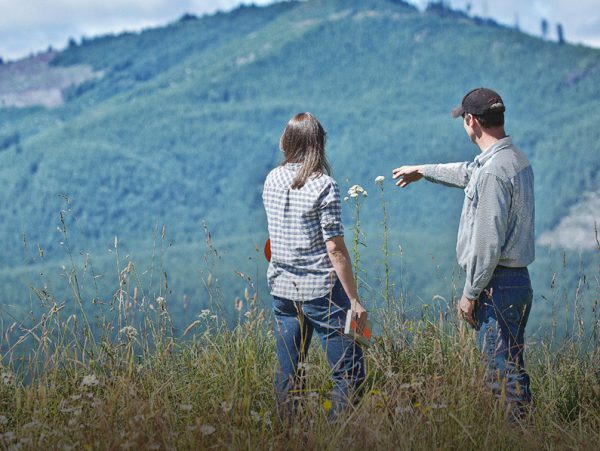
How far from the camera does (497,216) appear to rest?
11.6 ft

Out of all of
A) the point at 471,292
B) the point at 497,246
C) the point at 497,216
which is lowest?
the point at 471,292

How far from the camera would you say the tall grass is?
320 centimetres

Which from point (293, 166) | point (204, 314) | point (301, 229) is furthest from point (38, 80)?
point (301, 229)

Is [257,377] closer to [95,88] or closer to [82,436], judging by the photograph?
[82,436]

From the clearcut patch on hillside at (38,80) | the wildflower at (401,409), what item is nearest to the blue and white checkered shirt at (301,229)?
the wildflower at (401,409)

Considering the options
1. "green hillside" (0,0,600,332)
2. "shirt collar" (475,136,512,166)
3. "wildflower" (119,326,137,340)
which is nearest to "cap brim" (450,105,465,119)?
"shirt collar" (475,136,512,166)

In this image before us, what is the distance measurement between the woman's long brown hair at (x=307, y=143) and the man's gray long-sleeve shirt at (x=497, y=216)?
616 mm

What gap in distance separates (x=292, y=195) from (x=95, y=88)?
492ft

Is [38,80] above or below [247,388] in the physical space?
above

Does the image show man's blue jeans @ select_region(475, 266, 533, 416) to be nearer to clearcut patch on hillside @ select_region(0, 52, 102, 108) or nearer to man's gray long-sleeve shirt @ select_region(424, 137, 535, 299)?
man's gray long-sleeve shirt @ select_region(424, 137, 535, 299)

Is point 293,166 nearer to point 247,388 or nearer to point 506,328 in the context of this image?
point 247,388

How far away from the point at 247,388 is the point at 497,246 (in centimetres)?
112

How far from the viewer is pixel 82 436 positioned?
3145 millimetres

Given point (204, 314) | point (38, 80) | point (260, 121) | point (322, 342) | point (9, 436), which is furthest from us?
point (38, 80)
